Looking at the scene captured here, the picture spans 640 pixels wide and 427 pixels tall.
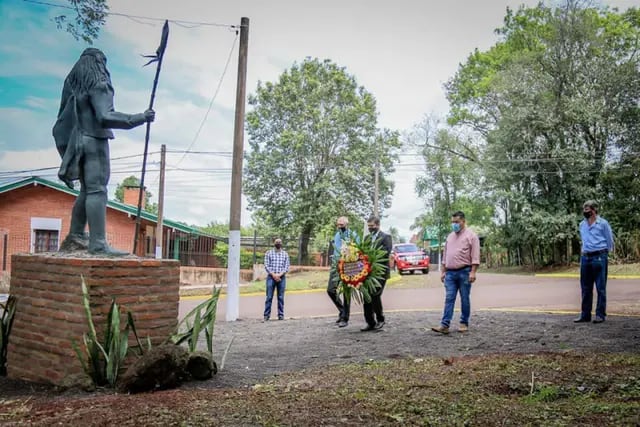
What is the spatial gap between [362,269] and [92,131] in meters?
4.22

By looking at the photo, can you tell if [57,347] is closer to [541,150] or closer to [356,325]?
[356,325]

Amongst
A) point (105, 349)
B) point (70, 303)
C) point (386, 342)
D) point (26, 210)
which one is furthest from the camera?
point (26, 210)

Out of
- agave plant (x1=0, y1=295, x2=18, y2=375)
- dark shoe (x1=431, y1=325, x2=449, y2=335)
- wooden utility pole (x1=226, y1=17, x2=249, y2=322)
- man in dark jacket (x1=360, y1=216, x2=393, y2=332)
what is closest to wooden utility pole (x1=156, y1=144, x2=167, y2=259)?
wooden utility pole (x1=226, y1=17, x2=249, y2=322)

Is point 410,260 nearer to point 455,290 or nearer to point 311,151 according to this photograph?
point 311,151

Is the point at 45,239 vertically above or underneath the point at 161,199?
underneath

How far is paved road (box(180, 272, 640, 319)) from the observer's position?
37.9ft

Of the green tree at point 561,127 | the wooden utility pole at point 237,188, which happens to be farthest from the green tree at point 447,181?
the wooden utility pole at point 237,188

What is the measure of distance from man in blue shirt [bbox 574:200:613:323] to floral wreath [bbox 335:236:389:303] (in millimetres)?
3009

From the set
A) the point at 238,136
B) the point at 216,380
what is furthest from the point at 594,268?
the point at 238,136

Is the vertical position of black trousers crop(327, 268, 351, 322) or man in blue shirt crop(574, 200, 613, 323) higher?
man in blue shirt crop(574, 200, 613, 323)

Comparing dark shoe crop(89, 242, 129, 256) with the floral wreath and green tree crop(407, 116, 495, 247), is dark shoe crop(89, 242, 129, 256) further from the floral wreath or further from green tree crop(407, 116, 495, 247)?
green tree crop(407, 116, 495, 247)

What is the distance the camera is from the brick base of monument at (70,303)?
5.25 meters

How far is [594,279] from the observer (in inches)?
320

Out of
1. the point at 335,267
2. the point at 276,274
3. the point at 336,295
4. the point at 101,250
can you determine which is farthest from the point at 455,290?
the point at 101,250
